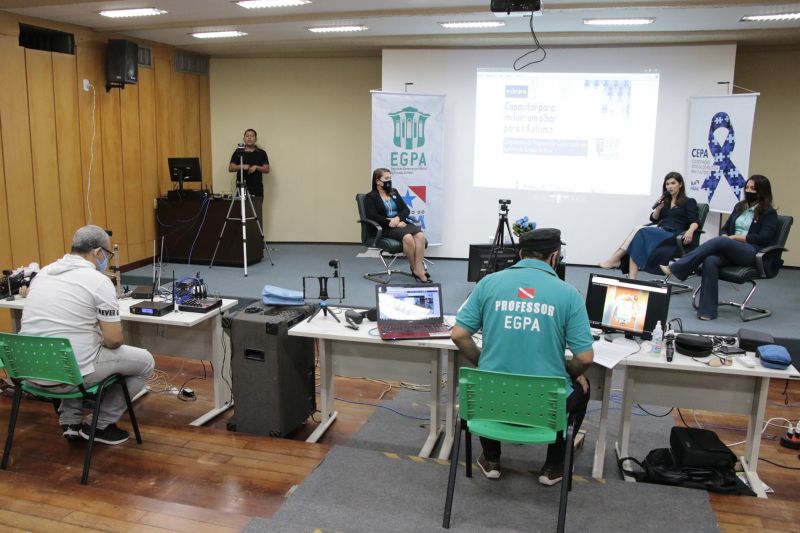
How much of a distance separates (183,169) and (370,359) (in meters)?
4.86

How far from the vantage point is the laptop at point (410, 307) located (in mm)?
3672

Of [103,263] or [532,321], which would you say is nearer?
[532,321]

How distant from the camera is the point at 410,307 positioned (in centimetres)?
371

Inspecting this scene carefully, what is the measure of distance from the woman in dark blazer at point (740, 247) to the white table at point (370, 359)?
9.74ft

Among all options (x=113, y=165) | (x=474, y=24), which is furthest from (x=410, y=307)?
(x=113, y=165)

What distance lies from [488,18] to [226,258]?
393 cm

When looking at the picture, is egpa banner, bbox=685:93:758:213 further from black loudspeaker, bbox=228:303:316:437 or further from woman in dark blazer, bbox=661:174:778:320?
black loudspeaker, bbox=228:303:316:437

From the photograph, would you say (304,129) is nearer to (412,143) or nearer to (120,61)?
(412,143)

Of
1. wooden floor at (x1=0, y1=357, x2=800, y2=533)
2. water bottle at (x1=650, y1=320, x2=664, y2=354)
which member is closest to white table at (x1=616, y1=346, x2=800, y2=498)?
water bottle at (x1=650, y1=320, x2=664, y2=354)

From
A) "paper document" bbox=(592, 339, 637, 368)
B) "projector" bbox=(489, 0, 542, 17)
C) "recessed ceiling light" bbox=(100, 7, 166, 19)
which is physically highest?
"recessed ceiling light" bbox=(100, 7, 166, 19)

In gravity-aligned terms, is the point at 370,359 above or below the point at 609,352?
below

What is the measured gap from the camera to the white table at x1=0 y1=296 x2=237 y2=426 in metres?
4.17

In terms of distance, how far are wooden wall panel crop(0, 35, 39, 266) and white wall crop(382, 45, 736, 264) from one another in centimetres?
389

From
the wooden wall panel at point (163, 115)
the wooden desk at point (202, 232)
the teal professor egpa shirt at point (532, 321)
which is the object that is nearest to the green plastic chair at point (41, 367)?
the teal professor egpa shirt at point (532, 321)
